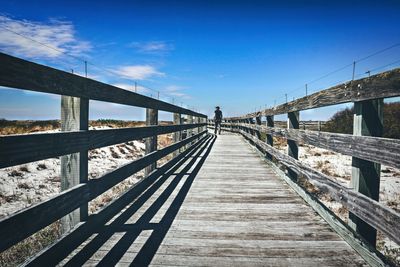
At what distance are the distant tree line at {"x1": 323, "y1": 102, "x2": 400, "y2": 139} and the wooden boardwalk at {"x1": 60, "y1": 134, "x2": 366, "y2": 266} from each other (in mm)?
13722

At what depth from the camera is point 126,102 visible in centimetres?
342

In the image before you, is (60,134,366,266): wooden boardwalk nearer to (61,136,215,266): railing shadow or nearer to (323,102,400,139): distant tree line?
(61,136,215,266): railing shadow

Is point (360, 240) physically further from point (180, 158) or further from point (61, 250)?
point (180, 158)

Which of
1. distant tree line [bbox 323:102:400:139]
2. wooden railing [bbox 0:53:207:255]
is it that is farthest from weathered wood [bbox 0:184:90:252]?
distant tree line [bbox 323:102:400:139]

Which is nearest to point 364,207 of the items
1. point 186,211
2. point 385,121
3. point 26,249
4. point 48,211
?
point 186,211

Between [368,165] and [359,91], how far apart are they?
2.07 ft

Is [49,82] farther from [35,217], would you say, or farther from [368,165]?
[368,165]

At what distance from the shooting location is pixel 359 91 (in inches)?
93.4

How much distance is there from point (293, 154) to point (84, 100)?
11.2 feet

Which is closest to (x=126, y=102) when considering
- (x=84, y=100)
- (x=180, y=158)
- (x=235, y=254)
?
(x=84, y=100)

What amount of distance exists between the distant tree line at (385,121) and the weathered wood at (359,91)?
44.3 ft

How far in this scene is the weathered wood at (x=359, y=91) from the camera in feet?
6.32

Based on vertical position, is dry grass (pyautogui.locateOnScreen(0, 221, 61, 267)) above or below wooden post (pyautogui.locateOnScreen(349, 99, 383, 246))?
below

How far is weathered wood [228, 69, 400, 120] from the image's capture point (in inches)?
75.8
